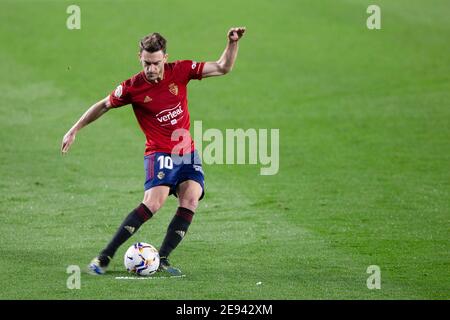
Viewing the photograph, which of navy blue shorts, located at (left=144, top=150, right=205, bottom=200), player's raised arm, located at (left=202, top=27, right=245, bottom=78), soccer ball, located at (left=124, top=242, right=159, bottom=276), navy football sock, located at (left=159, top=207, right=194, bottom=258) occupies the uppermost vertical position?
player's raised arm, located at (left=202, top=27, right=245, bottom=78)

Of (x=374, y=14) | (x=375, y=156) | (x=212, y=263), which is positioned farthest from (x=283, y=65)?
(x=212, y=263)

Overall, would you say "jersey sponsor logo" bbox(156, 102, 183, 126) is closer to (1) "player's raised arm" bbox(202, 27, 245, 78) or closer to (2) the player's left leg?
(1) "player's raised arm" bbox(202, 27, 245, 78)

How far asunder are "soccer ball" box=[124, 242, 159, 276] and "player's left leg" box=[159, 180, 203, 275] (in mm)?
315

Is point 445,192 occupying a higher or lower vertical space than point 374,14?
lower

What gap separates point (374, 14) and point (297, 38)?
367 centimetres

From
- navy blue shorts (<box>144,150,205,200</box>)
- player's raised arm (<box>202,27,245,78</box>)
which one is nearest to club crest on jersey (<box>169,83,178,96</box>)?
player's raised arm (<box>202,27,245,78</box>)

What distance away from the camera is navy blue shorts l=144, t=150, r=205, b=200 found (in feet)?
36.1

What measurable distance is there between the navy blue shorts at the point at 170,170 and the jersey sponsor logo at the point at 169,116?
0.37 m

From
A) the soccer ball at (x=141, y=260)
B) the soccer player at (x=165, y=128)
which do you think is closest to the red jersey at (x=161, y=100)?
the soccer player at (x=165, y=128)

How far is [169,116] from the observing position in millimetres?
11156

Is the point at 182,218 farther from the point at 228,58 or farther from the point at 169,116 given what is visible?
the point at 228,58

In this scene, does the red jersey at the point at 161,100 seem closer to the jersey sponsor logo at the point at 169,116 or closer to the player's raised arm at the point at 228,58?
the jersey sponsor logo at the point at 169,116
